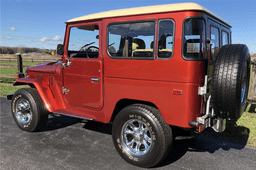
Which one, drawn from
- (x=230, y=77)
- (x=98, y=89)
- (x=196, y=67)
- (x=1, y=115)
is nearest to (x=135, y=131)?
(x=98, y=89)

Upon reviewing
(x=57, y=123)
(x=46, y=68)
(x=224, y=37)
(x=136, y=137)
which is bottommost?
(x=57, y=123)

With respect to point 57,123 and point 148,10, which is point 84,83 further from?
point 57,123

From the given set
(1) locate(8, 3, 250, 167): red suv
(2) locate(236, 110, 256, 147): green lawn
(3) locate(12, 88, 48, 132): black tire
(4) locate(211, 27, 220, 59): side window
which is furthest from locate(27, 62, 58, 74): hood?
(2) locate(236, 110, 256, 147): green lawn

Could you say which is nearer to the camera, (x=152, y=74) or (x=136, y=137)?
(x=152, y=74)

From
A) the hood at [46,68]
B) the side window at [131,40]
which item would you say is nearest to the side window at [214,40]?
the side window at [131,40]

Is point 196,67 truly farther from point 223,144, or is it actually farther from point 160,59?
point 223,144

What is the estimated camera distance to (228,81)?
2.88m

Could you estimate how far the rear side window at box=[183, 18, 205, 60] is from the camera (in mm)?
2948

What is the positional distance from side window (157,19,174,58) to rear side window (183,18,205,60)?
0.20m

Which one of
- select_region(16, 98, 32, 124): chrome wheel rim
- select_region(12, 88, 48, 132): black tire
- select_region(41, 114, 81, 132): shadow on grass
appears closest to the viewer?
select_region(12, 88, 48, 132): black tire

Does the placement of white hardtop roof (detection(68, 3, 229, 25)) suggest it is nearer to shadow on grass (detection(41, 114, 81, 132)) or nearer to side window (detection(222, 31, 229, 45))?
side window (detection(222, 31, 229, 45))

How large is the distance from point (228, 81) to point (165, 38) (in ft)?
3.42

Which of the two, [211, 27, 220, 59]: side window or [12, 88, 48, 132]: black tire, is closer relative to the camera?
[211, 27, 220, 59]: side window

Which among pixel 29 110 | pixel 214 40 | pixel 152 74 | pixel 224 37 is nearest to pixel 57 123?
pixel 29 110
